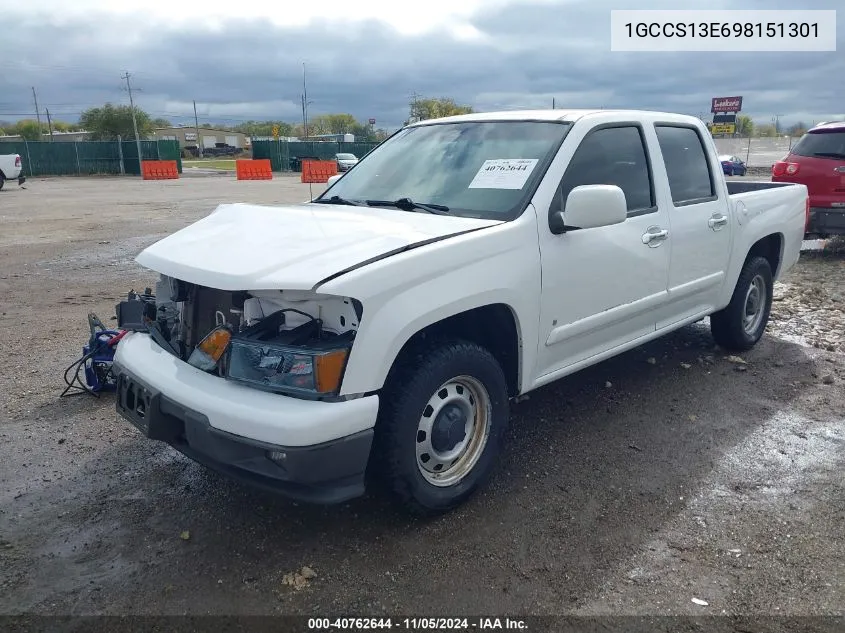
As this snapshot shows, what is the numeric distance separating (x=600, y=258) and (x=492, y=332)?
785 millimetres

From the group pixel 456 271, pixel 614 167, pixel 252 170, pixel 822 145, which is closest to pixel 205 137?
pixel 252 170

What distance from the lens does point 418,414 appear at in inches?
120

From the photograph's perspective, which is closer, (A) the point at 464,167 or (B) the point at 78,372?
(A) the point at 464,167

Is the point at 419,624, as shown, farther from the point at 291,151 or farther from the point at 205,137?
the point at 205,137

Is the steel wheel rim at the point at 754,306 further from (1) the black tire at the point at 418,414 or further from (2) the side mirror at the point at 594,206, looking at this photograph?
(1) the black tire at the point at 418,414

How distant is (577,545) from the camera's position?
10.4ft

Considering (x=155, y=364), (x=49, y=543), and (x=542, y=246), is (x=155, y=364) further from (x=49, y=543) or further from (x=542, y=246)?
(x=542, y=246)

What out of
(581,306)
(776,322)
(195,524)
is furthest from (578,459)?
(776,322)

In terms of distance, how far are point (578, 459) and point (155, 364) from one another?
229 cm

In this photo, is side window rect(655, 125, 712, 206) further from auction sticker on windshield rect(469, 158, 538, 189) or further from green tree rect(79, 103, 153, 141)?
green tree rect(79, 103, 153, 141)

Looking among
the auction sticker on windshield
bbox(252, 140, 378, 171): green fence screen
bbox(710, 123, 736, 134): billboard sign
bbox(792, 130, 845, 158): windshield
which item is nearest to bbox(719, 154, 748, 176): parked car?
bbox(252, 140, 378, 171): green fence screen

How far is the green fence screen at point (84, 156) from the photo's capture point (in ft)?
125

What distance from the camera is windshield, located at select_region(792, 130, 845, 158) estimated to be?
972 centimetres

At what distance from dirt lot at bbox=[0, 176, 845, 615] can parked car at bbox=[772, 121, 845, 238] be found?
17.1ft
